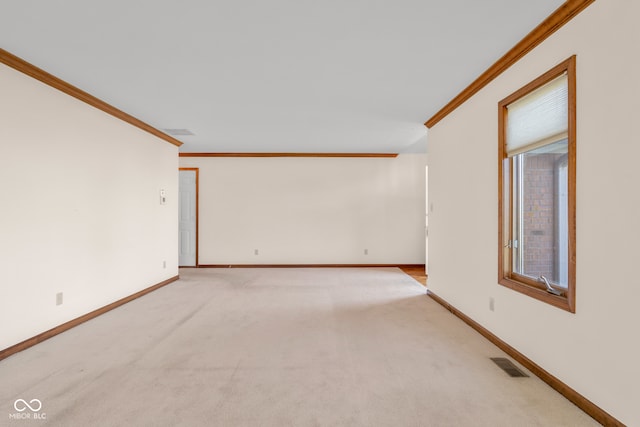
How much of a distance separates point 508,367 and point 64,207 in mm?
4374

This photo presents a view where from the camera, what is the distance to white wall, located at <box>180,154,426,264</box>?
7062mm

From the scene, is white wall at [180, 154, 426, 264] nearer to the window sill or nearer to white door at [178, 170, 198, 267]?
white door at [178, 170, 198, 267]

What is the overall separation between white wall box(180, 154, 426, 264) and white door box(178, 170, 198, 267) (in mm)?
179

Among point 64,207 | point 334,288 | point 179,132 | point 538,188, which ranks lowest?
point 334,288

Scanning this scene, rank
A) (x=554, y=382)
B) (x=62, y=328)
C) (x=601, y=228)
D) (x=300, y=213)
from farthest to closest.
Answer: (x=300, y=213), (x=62, y=328), (x=554, y=382), (x=601, y=228)

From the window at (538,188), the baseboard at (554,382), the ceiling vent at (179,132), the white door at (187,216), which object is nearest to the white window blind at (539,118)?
the window at (538,188)

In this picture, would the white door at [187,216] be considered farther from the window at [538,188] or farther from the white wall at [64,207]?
the window at [538,188]

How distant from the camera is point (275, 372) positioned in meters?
2.39

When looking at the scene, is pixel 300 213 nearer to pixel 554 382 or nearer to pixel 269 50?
pixel 269 50

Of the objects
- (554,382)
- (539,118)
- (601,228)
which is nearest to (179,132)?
(539,118)

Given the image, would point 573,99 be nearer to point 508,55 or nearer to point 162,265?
point 508,55

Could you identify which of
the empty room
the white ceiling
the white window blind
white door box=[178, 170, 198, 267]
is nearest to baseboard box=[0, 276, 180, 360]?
the empty room

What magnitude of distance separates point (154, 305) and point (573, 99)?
4.77 m

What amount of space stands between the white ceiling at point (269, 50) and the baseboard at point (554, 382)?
97.5 inches
